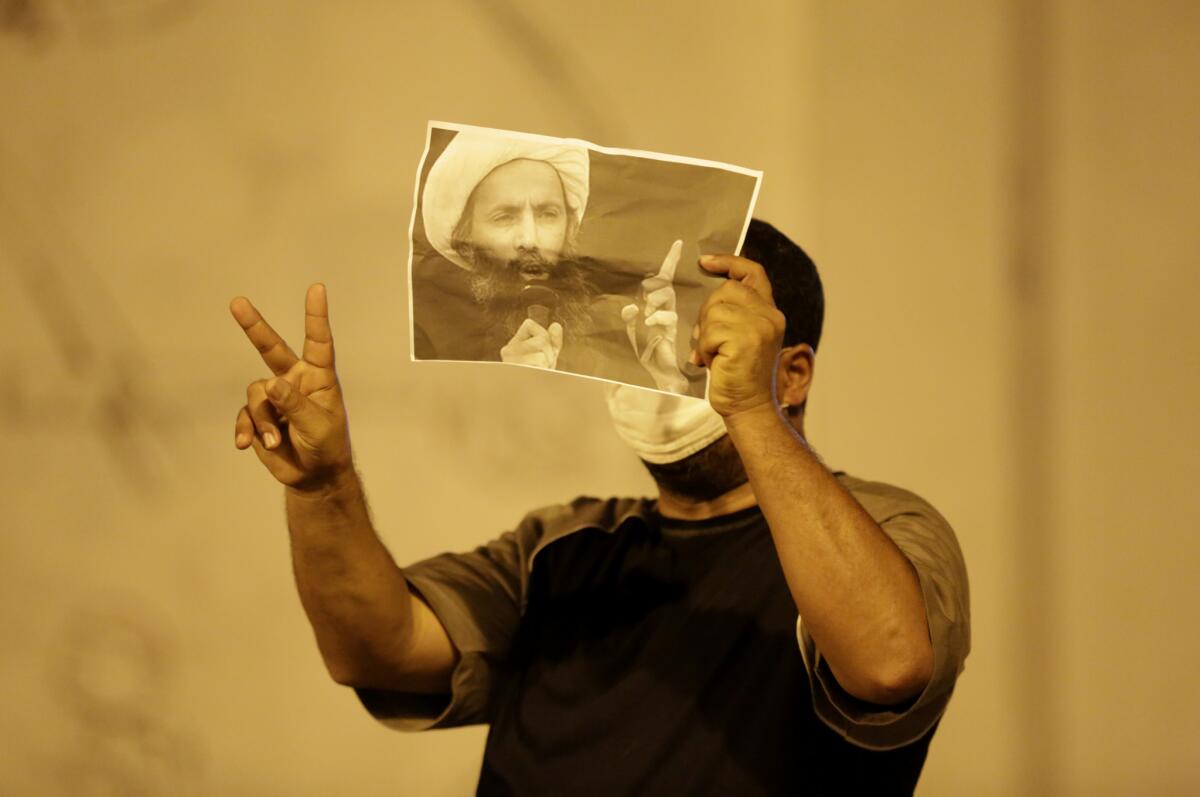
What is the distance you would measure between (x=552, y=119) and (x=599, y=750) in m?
1.13

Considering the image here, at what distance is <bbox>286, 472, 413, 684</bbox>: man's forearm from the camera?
1.15 m

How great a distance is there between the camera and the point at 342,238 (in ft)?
6.10

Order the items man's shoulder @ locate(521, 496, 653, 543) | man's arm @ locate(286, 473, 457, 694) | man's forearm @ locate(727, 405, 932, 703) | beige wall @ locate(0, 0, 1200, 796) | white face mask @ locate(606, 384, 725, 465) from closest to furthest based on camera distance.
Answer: man's forearm @ locate(727, 405, 932, 703) → man's arm @ locate(286, 473, 457, 694) → white face mask @ locate(606, 384, 725, 465) → man's shoulder @ locate(521, 496, 653, 543) → beige wall @ locate(0, 0, 1200, 796)

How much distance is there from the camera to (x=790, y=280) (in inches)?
51.0

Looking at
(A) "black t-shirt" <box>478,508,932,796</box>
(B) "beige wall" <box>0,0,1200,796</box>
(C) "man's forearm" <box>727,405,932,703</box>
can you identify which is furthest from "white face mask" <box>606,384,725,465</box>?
(B) "beige wall" <box>0,0,1200,796</box>

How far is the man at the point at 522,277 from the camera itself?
107cm

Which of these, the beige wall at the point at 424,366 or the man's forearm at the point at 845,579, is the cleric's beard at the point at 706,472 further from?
the beige wall at the point at 424,366

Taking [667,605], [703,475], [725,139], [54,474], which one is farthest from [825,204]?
[54,474]

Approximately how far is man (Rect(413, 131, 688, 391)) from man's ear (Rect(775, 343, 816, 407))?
26 centimetres

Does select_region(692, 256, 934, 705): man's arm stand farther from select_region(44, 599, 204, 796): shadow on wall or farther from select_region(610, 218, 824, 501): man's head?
select_region(44, 599, 204, 796): shadow on wall

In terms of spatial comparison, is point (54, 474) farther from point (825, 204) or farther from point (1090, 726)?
point (1090, 726)

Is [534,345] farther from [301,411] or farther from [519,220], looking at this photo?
[301,411]

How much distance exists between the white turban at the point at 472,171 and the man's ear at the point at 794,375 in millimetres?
344

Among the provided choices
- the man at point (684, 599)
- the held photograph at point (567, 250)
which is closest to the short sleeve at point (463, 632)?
the man at point (684, 599)
